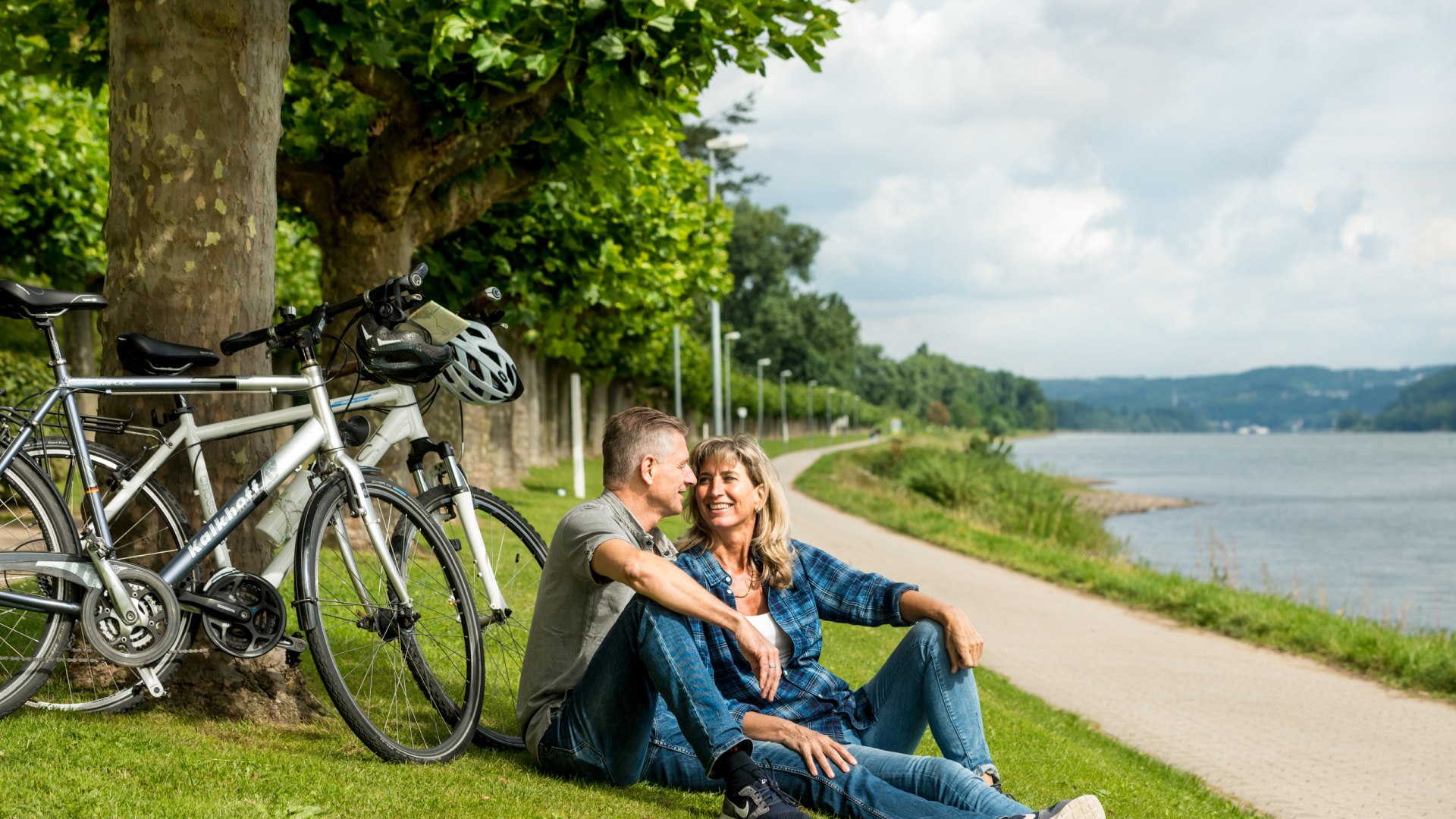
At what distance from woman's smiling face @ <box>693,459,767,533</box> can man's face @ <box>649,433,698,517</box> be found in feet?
0.23

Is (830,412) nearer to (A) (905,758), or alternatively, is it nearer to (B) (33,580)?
(A) (905,758)

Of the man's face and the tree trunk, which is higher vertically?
the tree trunk

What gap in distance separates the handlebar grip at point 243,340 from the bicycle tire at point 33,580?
0.78 metres

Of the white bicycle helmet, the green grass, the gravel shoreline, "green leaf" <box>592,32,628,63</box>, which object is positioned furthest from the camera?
the gravel shoreline

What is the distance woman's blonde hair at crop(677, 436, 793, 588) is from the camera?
454cm

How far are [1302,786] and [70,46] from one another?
9.25 metres

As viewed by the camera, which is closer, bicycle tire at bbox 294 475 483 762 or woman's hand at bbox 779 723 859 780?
woman's hand at bbox 779 723 859 780

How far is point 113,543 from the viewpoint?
4.45 meters

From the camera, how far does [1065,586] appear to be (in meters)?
16.3

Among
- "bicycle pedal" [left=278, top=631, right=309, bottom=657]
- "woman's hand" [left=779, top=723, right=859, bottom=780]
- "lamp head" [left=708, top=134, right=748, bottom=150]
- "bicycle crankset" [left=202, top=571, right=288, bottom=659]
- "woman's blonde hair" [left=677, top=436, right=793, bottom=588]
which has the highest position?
"lamp head" [left=708, top=134, right=748, bottom=150]

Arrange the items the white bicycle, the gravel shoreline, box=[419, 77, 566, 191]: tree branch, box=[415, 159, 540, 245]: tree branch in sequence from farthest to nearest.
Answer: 1. the gravel shoreline
2. box=[415, 159, 540, 245]: tree branch
3. box=[419, 77, 566, 191]: tree branch
4. the white bicycle

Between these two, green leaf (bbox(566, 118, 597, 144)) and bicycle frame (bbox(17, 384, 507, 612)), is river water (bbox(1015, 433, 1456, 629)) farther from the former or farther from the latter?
bicycle frame (bbox(17, 384, 507, 612))

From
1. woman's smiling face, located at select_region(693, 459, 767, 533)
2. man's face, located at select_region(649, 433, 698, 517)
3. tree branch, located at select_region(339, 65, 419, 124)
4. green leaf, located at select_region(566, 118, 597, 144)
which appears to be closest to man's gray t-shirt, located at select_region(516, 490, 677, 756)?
man's face, located at select_region(649, 433, 698, 517)

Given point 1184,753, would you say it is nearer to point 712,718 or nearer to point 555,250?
point 712,718
